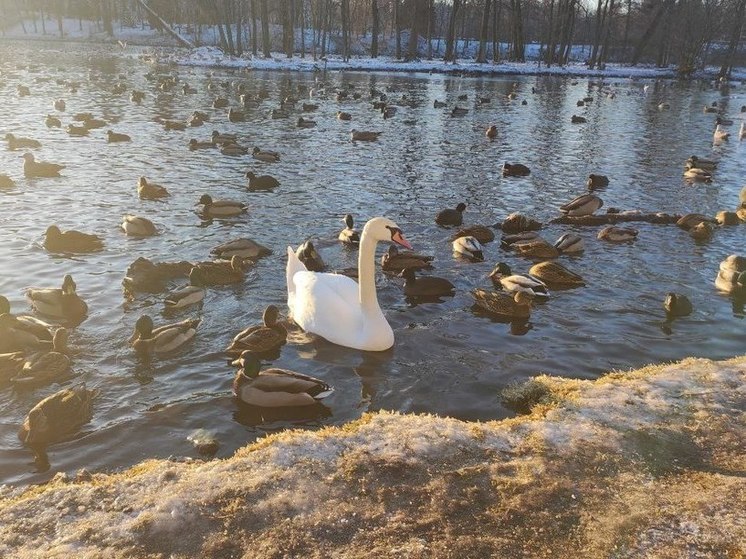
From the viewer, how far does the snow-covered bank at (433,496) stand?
434cm

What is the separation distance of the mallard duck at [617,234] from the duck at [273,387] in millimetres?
9042

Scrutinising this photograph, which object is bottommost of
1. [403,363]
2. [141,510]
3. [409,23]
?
[403,363]

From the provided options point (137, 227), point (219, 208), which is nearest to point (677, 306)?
point (219, 208)

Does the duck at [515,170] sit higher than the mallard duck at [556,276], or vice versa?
the duck at [515,170]

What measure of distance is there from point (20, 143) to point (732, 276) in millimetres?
22201

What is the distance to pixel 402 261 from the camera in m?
12.1

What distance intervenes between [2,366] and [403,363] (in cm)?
522

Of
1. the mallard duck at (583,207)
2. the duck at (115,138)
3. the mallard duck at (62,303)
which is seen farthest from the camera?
the duck at (115,138)

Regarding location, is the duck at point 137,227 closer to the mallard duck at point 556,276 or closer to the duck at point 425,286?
the duck at point 425,286


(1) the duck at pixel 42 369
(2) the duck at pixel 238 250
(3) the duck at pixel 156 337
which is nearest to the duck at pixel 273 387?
(3) the duck at pixel 156 337

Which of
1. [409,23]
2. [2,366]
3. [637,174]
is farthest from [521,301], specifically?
[409,23]

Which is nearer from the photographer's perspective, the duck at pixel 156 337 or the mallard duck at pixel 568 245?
the duck at pixel 156 337

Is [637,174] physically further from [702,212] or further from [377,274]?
[377,274]

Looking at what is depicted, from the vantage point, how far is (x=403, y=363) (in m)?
8.67
